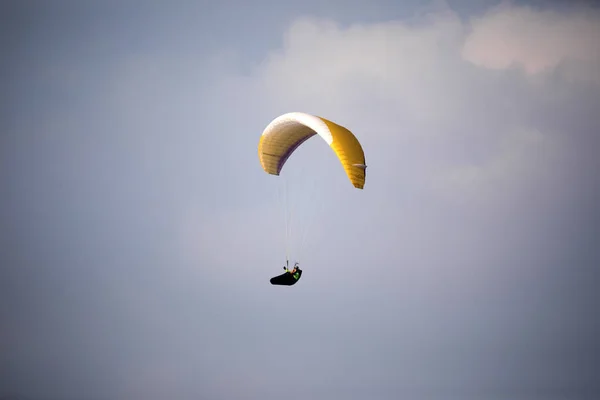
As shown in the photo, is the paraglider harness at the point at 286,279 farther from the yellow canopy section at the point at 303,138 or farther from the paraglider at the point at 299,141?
the yellow canopy section at the point at 303,138

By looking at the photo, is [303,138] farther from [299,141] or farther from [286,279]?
[286,279]

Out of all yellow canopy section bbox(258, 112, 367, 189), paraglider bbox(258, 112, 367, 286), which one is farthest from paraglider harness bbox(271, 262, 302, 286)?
yellow canopy section bbox(258, 112, 367, 189)

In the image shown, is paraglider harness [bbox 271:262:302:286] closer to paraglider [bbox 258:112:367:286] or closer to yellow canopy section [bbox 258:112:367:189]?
paraglider [bbox 258:112:367:286]

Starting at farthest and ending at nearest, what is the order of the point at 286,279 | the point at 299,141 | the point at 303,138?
the point at 299,141 → the point at 303,138 → the point at 286,279

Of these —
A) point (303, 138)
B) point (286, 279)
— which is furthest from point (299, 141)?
point (286, 279)

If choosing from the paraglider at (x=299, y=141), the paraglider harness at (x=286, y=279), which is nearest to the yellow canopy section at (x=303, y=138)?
the paraglider at (x=299, y=141)

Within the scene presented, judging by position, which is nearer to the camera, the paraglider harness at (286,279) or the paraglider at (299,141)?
the paraglider at (299,141)

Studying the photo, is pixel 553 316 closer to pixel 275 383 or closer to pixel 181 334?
pixel 275 383

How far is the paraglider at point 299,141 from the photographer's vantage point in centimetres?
3581

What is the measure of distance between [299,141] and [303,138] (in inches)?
14.5

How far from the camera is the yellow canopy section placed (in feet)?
117

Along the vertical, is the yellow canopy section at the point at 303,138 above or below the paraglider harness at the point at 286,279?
above

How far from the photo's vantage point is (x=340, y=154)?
1414 inches

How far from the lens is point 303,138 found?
4247 cm
